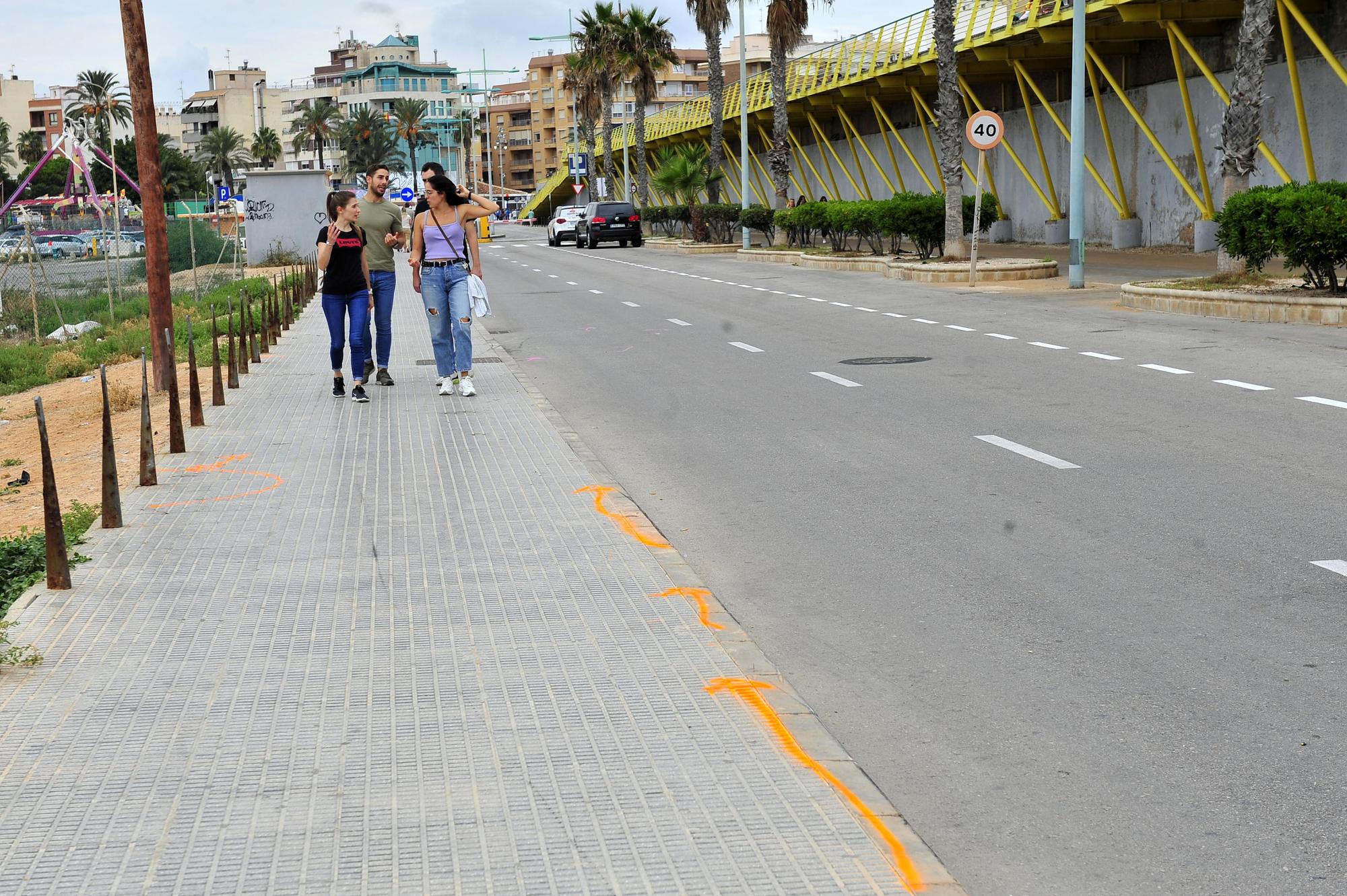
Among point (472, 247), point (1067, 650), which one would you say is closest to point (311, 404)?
point (472, 247)

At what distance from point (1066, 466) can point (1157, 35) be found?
29.1 meters

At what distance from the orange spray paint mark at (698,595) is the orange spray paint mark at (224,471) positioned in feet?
10.8

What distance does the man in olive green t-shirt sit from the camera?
1372 centimetres

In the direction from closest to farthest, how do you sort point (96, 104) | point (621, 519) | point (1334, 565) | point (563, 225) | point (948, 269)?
point (1334, 565)
point (621, 519)
point (948, 269)
point (563, 225)
point (96, 104)

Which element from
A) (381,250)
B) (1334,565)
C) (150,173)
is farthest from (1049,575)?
(150,173)

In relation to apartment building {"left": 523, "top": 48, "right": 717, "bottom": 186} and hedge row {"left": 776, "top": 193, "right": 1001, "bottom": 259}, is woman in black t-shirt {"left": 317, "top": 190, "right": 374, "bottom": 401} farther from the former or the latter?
apartment building {"left": 523, "top": 48, "right": 717, "bottom": 186}

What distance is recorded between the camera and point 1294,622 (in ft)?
18.7

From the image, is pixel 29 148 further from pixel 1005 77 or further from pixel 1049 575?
pixel 1049 575

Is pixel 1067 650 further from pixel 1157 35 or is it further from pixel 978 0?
pixel 978 0

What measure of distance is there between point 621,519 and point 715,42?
48.0m

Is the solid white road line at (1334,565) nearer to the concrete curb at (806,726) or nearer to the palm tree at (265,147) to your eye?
the concrete curb at (806,726)

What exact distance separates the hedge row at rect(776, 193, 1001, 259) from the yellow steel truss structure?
390cm

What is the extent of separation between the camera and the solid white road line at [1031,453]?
9148 millimetres

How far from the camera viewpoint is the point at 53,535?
252 inches
